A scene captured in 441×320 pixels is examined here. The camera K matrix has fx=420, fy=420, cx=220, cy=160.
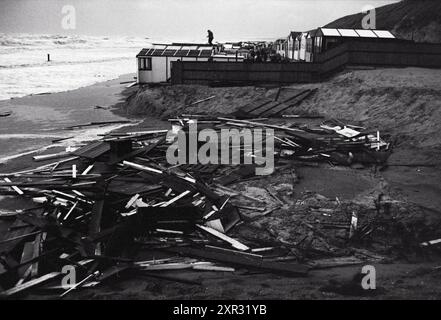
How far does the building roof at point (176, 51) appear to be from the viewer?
1486 inches

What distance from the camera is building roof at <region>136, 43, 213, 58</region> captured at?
37750 millimetres

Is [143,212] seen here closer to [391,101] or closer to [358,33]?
[391,101]

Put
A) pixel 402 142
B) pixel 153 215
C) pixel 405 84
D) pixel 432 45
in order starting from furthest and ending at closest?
pixel 432 45, pixel 405 84, pixel 402 142, pixel 153 215

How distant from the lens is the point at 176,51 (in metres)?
38.6

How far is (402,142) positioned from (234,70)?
16187 millimetres

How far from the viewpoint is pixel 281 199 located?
1429 centimetres

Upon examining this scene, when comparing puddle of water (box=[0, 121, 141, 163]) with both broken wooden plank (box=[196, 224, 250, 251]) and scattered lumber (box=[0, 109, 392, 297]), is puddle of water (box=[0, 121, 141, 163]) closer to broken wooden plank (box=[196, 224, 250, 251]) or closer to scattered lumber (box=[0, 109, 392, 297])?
scattered lumber (box=[0, 109, 392, 297])

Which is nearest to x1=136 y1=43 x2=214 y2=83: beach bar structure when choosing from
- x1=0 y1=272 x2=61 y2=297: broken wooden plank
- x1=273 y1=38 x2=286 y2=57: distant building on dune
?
x1=273 y1=38 x2=286 y2=57: distant building on dune

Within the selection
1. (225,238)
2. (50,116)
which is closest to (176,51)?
(50,116)

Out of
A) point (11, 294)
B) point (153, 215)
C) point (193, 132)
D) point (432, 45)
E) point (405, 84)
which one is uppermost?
point (432, 45)

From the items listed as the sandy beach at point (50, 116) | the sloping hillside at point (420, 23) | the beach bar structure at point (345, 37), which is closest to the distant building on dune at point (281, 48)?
the sloping hillside at point (420, 23)

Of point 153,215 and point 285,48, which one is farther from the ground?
point 285,48

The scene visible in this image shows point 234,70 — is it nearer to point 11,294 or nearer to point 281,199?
point 281,199
